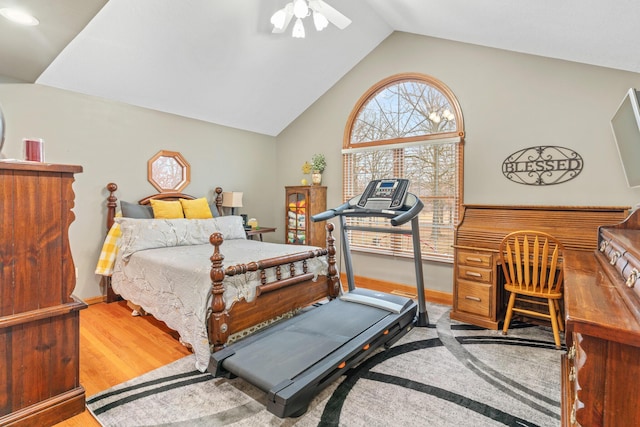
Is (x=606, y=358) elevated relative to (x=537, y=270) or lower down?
elevated

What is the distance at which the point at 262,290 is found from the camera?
8.61ft

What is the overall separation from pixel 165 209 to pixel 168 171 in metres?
0.70

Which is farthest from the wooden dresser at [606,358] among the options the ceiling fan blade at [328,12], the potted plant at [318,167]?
the potted plant at [318,167]

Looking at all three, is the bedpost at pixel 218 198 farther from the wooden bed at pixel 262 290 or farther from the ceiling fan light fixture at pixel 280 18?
the ceiling fan light fixture at pixel 280 18

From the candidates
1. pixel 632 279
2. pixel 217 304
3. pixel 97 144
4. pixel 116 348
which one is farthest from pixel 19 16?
pixel 632 279

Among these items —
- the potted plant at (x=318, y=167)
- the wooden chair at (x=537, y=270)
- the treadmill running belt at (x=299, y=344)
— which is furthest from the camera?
the potted plant at (x=318, y=167)

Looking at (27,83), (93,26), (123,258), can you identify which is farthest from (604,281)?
(27,83)

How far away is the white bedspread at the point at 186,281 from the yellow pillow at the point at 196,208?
726 millimetres

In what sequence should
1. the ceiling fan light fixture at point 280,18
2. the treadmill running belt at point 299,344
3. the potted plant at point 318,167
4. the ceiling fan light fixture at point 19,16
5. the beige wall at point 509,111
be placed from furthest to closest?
the potted plant at point 318,167
the beige wall at point 509,111
the ceiling fan light fixture at point 280,18
the ceiling fan light fixture at point 19,16
the treadmill running belt at point 299,344

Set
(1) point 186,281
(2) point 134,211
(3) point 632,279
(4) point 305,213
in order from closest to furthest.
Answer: (3) point 632,279, (1) point 186,281, (2) point 134,211, (4) point 305,213

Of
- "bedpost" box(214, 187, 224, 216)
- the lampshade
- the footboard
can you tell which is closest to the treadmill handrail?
the footboard

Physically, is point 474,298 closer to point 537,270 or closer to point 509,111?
point 537,270

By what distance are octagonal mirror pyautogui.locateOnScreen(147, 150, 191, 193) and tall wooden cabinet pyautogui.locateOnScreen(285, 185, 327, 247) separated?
→ 159cm

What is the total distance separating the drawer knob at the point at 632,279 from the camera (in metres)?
1.15
